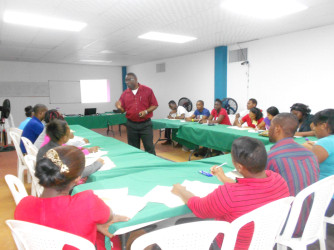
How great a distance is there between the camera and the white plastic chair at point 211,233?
0.75 meters

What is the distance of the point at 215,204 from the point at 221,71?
5.46 meters

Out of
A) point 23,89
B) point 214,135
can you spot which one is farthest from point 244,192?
point 23,89

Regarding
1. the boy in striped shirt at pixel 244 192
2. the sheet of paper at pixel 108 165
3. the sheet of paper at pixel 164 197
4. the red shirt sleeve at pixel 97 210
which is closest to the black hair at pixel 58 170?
the red shirt sleeve at pixel 97 210

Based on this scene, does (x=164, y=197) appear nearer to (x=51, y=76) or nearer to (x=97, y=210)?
(x=97, y=210)

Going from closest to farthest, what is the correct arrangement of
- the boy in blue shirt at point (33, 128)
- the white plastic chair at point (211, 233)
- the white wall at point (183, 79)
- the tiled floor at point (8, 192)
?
the white plastic chair at point (211, 233)
the tiled floor at point (8, 192)
the boy in blue shirt at point (33, 128)
the white wall at point (183, 79)

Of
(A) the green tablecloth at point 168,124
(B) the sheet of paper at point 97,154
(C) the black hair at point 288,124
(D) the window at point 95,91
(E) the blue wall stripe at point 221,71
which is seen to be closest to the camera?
(C) the black hair at point 288,124

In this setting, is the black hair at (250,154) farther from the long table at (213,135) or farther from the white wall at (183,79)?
the white wall at (183,79)

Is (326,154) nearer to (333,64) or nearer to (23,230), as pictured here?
(23,230)

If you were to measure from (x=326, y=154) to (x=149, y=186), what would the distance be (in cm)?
129

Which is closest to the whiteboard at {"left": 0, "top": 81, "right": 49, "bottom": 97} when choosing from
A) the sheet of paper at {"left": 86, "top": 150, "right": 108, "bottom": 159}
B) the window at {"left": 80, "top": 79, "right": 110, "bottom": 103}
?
the window at {"left": 80, "top": 79, "right": 110, "bottom": 103}

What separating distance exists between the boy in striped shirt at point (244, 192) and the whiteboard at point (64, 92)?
9.16 m

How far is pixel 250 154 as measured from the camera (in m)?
1.09

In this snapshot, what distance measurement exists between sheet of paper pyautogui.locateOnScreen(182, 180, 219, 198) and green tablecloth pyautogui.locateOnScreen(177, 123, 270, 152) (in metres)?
1.87

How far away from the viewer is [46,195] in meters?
0.96
